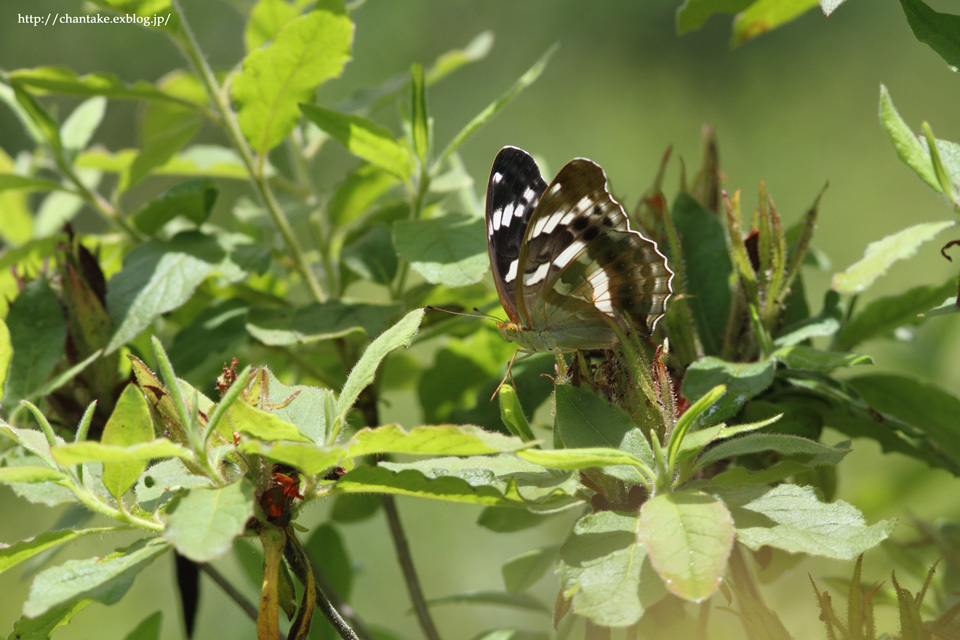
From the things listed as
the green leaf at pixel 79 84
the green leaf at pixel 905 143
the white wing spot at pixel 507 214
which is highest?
the green leaf at pixel 79 84

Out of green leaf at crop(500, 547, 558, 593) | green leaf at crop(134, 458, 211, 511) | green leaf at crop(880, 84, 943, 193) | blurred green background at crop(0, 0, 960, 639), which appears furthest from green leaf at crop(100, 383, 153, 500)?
blurred green background at crop(0, 0, 960, 639)

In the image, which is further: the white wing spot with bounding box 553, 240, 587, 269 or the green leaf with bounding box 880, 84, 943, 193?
the white wing spot with bounding box 553, 240, 587, 269

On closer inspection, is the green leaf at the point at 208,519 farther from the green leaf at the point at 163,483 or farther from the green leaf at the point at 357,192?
the green leaf at the point at 357,192

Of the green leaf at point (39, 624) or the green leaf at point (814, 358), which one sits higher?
the green leaf at point (814, 358)

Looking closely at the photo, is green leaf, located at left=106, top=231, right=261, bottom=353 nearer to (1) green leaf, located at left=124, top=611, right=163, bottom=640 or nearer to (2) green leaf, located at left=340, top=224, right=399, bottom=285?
(2) green leaf, located at left=340, top=224, right=399, bottom=285

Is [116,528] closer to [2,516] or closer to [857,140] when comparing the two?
[2,516]

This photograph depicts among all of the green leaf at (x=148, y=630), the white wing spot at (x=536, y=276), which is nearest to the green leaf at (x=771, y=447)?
the white wing spot at (x=536, y=276)

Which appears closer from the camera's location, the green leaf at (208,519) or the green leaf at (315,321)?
the green leaf at (208,519)

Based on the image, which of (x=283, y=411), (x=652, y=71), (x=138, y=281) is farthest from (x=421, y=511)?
(x=283, y=411)
